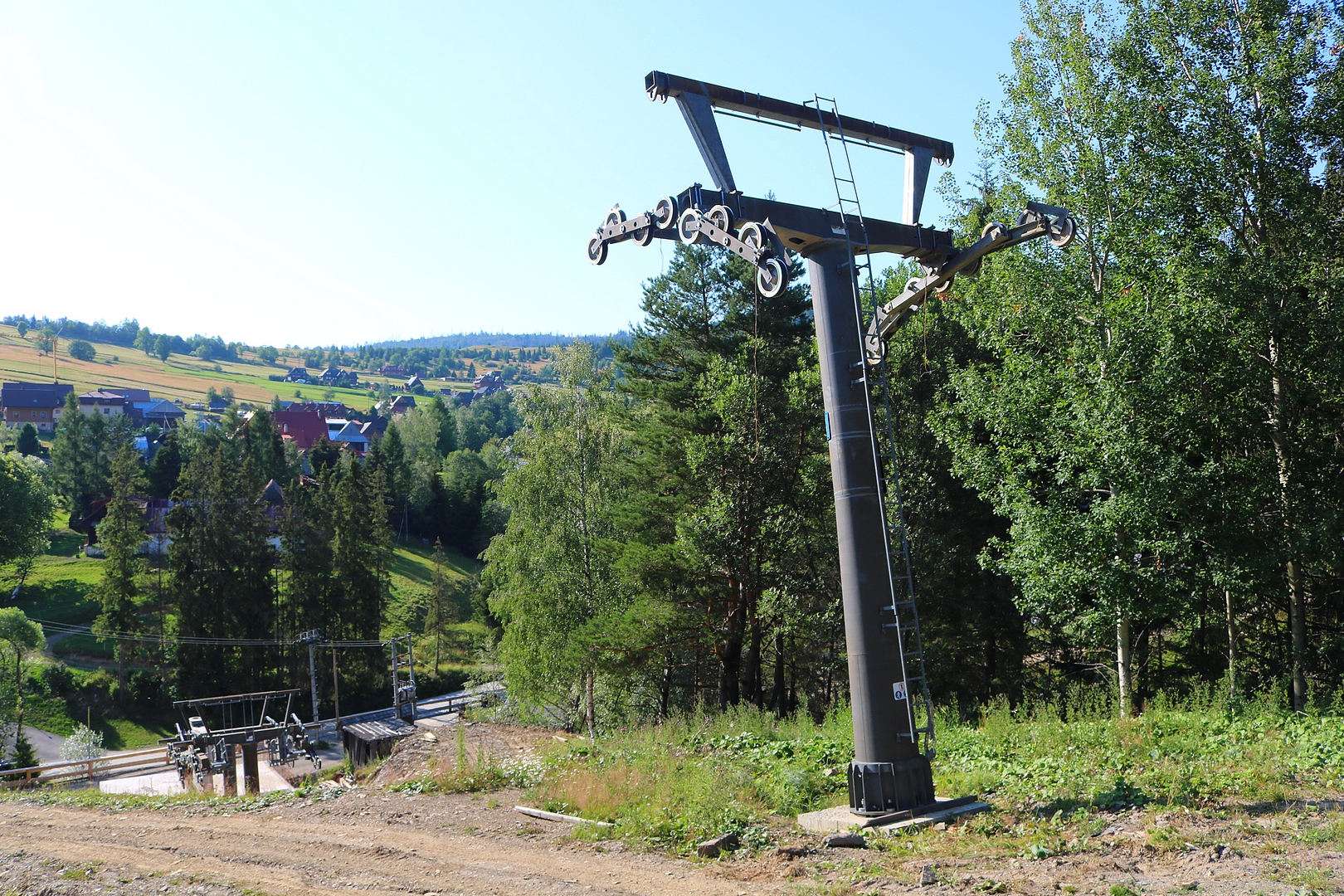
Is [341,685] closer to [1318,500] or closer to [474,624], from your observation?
[474,624]

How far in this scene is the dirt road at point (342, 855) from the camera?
767 cm

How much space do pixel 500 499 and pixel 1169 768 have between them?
76.9 feet

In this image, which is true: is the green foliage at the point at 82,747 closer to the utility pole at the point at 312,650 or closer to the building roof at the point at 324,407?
the utility pole at the point at 312,650

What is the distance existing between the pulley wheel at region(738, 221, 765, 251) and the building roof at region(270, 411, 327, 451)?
398 feet

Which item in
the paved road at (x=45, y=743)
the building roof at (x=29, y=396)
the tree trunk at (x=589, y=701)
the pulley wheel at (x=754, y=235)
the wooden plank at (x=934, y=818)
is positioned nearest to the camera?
the wooden plank at (x=934, y=818)

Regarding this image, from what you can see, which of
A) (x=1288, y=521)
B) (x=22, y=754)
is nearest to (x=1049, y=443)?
(x=1288, y=521)

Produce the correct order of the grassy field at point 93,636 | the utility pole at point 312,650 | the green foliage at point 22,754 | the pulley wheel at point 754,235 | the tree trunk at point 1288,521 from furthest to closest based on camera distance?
the grassy field at point 93,636
the utility pole at point 312,650
the green foliage at point 22,754
the tree trunk at point 1288,521
the pulley wheel at point 754,235

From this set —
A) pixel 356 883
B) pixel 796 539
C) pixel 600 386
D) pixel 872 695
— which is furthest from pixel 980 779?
pixel 600 386

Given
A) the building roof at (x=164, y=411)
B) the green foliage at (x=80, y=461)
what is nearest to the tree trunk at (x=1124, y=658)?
the green foliage at (x=80, y=461)

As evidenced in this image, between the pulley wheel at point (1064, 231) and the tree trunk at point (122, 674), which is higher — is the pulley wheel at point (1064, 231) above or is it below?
above

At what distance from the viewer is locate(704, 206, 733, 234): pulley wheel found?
351 inches

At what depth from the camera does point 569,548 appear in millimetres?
27156

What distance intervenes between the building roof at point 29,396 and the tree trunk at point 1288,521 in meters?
137

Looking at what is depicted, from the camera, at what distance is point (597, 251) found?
10.3 meters
